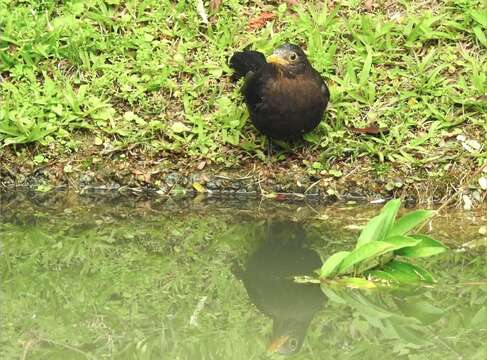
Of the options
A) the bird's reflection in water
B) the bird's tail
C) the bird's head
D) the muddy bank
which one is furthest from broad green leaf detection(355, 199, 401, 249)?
the bird's tail

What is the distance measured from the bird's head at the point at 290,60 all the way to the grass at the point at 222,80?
59 centimetres

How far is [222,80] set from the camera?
7.78 meters

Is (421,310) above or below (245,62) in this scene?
below

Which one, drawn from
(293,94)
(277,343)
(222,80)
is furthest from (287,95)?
(277,343)

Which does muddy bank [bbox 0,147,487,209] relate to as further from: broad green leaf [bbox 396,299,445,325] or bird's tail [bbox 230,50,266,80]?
broad green leaf [bbox 396,299,445,325]

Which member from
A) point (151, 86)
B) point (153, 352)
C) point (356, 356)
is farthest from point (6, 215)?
point (356, 356)

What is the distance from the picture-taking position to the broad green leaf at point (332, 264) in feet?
17.6

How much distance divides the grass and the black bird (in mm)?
306

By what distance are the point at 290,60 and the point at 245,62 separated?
0.73 m

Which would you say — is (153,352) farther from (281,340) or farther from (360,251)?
(360,251)

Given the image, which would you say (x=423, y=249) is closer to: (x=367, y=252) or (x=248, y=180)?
(x=367, y=252)

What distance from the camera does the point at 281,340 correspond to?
4.91 m

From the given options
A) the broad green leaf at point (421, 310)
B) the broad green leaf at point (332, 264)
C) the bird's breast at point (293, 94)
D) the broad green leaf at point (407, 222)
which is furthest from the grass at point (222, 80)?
the broad green leaf at point (421, 310)

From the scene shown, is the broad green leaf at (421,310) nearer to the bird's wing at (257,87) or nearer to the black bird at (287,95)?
the black bird at (287,95)
